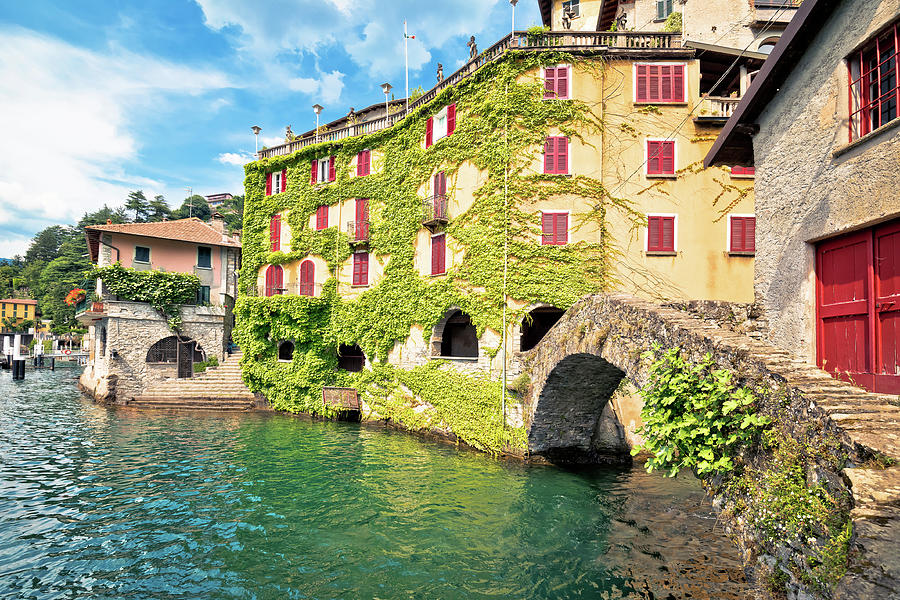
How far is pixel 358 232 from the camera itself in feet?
87.3

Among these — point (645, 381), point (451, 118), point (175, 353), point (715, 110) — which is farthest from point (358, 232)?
point (645, 381)

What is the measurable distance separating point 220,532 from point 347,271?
692 inches

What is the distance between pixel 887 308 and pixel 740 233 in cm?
1400

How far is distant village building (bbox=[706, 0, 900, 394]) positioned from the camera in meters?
7.38

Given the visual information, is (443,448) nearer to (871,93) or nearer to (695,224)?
(695,224)

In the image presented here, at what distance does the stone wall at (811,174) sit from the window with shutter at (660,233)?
961cm

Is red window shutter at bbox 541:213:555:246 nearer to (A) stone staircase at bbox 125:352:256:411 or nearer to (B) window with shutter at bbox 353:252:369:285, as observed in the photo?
(B) window with shutter at bbox 353:252:369:285

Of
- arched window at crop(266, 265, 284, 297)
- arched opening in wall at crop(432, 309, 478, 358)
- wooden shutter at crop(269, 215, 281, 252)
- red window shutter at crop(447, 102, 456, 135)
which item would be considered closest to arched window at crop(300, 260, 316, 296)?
arched window at crop(266, 265, 284, 297)

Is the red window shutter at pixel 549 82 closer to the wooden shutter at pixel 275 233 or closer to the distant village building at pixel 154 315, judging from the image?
the wooden shutter at pixel 275 233

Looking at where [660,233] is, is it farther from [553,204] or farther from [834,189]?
[834,189]

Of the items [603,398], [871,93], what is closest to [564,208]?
[603,398]

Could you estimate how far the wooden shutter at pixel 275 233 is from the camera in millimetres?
30578

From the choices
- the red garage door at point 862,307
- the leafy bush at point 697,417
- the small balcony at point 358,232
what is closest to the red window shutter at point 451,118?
the small balcony at point 358,232

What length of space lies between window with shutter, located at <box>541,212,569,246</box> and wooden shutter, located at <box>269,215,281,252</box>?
17.9 metres
